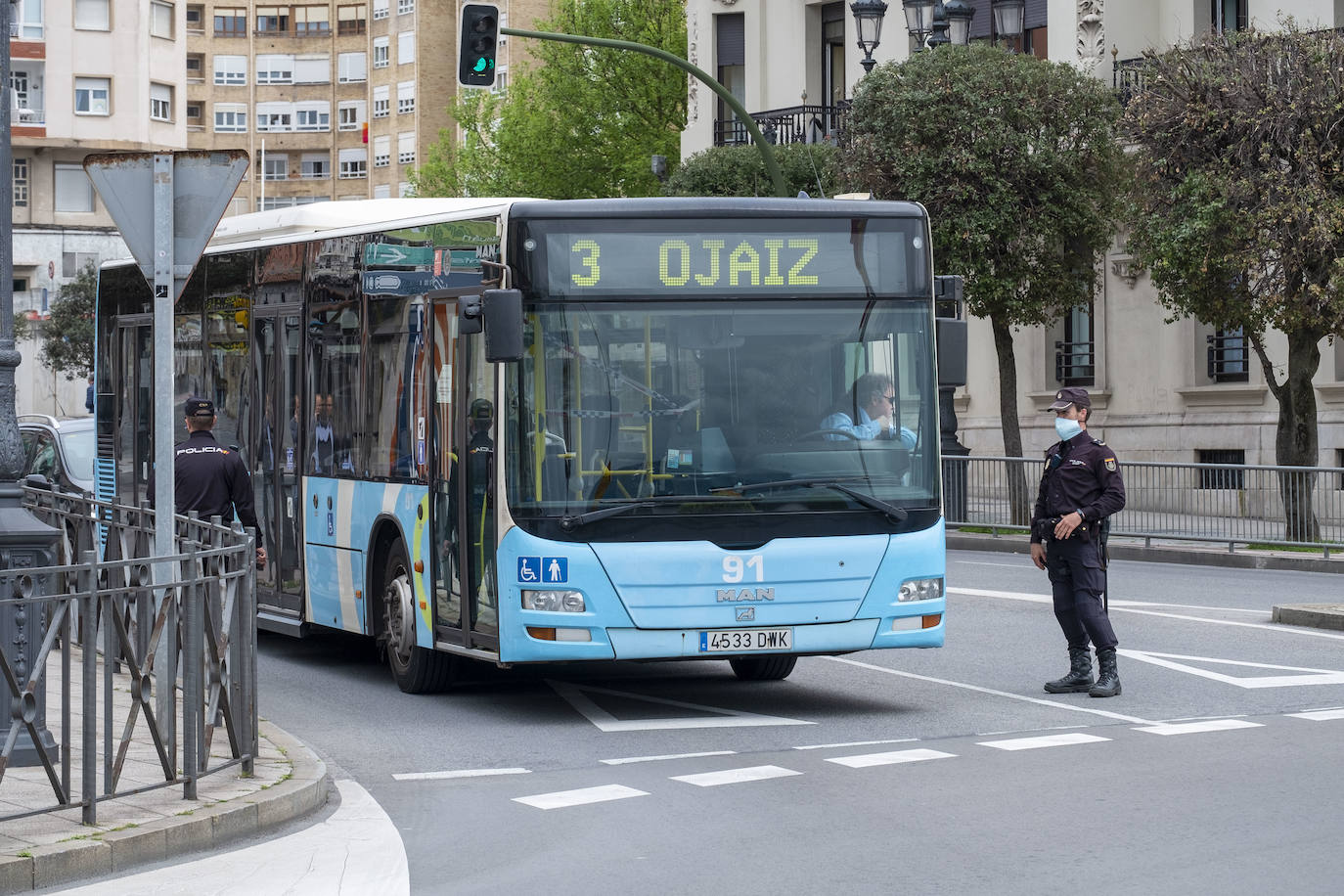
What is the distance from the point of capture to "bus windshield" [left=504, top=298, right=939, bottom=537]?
11.0 m

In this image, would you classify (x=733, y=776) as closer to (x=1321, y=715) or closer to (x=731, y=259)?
(x=731, y=259)

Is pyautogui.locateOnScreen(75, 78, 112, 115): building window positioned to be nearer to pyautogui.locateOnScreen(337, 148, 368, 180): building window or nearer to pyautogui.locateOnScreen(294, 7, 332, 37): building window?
pyautogui.locateOnScreen(337, 148, 368, 180): building window

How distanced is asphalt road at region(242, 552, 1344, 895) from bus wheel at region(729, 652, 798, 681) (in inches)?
4.4

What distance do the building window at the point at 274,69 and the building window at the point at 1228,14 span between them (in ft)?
223

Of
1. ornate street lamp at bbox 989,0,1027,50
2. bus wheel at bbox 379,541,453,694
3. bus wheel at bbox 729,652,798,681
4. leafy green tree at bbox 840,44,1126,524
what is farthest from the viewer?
leafy green tree at bbox 840,44,1126,524

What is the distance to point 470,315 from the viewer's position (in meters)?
11.1

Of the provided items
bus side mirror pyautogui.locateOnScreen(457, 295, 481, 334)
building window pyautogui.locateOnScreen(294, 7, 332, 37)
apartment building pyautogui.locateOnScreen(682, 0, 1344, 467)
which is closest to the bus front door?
bus side mirror pyautogui.locateOnScreen(457, 295, 481, 334)

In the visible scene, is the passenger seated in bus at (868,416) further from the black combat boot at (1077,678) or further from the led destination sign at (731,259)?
the black combat boot at (1077,678)

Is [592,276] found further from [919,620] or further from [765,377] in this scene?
[919,620]

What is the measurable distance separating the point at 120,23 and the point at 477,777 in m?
69.2

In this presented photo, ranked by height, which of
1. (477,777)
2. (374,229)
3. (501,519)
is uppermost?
(374,229)

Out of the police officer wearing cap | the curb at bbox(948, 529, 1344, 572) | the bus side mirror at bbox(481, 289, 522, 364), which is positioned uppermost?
the bus side mirror at bbox(481, 289, 522, 364)

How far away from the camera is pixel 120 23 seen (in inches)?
2923

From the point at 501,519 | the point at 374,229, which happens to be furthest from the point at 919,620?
the point at 374,229
